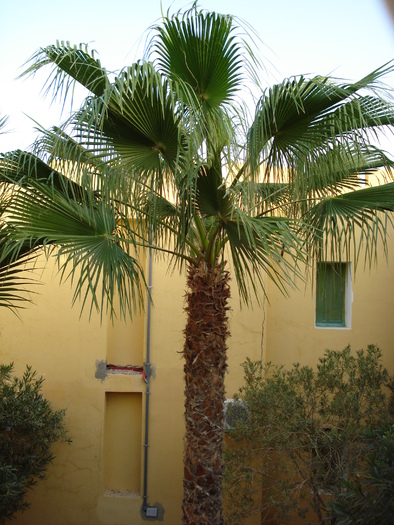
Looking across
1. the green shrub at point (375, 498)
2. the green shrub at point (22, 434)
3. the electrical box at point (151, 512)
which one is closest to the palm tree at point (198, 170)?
the green shrub at point (375, 498)

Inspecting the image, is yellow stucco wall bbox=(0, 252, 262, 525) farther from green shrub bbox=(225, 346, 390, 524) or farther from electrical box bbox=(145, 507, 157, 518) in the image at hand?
green shrub bbox=(225, 346, 390, 524)

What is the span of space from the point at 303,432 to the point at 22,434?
12.8 ft

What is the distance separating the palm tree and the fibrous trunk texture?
1cm

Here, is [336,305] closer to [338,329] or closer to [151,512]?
[338,329]

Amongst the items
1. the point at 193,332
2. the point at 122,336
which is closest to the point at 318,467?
the point at 193,332

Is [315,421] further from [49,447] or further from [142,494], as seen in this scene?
[49,447]

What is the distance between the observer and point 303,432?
716 cm

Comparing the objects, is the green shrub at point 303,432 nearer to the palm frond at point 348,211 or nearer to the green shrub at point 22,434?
the palm frond at point 348,211

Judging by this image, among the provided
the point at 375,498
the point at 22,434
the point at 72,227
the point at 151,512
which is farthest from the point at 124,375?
the point at 375,498

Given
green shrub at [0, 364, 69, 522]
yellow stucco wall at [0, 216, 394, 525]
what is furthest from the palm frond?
green shrub at [0, 364, 69, 522]

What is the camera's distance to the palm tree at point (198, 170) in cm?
485

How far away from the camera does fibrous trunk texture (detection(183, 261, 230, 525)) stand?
5.57 m

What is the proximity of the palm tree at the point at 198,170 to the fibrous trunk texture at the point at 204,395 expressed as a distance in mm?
10

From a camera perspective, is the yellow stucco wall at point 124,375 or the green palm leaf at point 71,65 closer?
the green palm leaf at point 71,65
